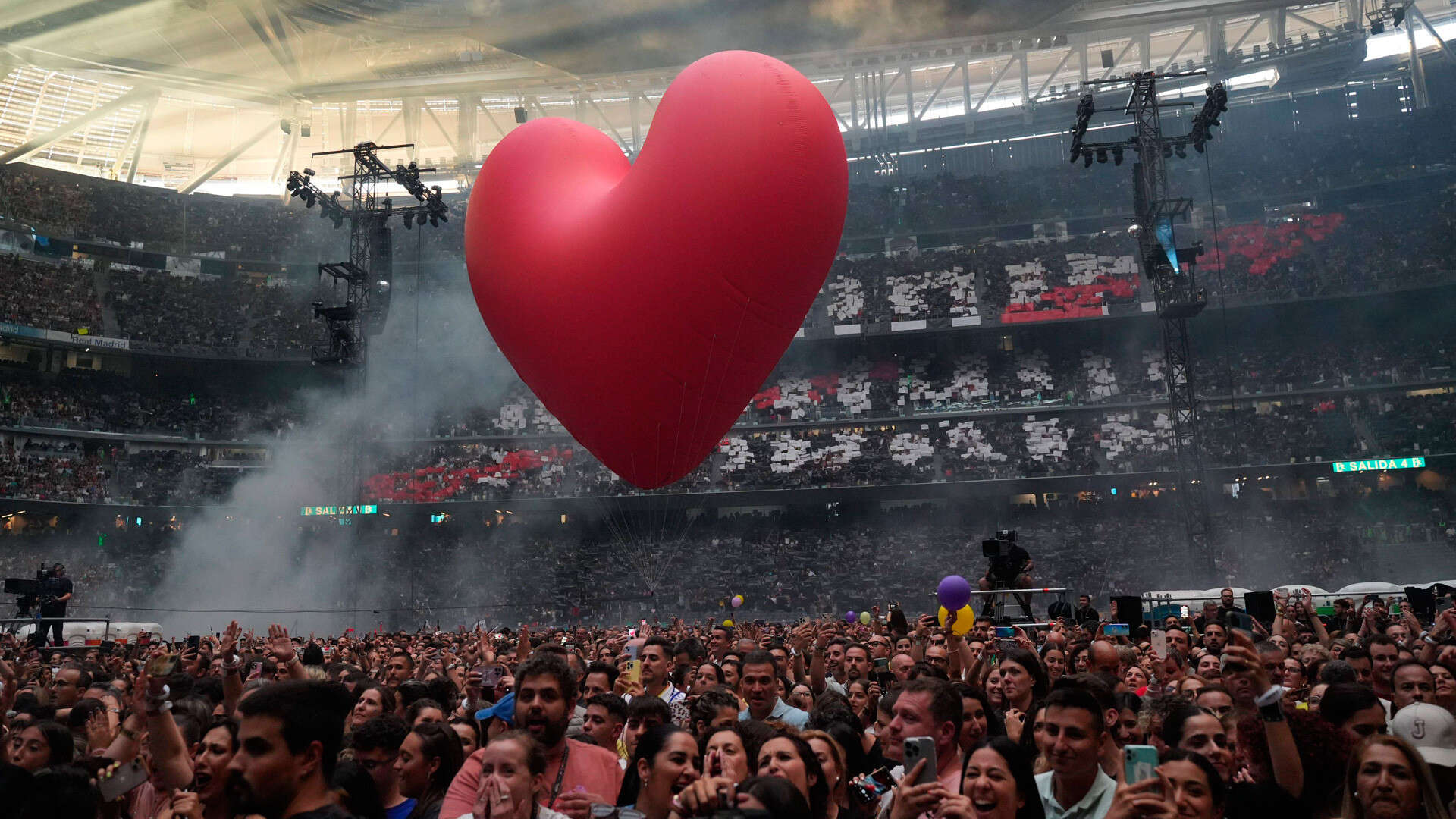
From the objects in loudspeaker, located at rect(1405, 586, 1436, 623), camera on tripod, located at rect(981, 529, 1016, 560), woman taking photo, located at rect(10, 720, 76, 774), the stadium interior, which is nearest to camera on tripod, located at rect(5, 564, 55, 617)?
the stadium interior

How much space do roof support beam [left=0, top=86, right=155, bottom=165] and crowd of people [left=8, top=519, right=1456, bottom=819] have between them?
38.3 metres

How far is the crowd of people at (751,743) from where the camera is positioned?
136 inches

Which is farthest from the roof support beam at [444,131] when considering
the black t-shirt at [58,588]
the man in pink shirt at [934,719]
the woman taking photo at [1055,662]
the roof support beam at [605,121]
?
the man in pink shirt at [934,719]

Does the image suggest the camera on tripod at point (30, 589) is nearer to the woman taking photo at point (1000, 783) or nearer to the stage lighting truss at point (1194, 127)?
the woman taking photo at point (1000, 783)

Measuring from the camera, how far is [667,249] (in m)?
8.38

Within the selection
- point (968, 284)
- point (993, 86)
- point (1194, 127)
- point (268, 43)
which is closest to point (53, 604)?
point (268, 43)

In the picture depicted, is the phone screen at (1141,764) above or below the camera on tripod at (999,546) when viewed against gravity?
above

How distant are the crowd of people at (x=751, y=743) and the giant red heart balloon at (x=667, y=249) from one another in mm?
2652

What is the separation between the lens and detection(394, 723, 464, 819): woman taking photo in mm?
4754

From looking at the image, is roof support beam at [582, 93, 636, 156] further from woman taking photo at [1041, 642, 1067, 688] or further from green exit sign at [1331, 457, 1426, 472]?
woman taking photo at [1041, 642, 1067, 688]

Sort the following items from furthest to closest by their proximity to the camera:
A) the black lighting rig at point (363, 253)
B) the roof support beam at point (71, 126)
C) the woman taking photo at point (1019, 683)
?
the roof support beam at point (71, 126) < the black lighting rig at point (363, 253) < the woman taking photo at point (1019, 683)

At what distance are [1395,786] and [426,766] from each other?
4.10 m

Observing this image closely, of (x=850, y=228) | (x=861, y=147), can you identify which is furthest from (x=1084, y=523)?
(x=861, y=147)

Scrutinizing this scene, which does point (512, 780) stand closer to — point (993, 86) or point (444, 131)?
point (993, 86)
